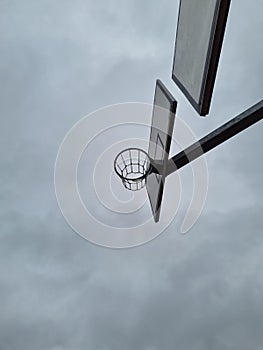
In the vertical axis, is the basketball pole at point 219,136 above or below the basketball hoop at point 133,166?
below

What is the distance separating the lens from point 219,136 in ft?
19.2

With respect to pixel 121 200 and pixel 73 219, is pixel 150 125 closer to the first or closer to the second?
pixel 121 200

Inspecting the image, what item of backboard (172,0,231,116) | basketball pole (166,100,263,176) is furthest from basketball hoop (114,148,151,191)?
backboard (172,0,231,116)

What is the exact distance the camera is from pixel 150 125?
301 inches

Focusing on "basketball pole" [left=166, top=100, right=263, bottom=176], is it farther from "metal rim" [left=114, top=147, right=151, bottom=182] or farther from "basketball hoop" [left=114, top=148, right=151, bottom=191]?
"basketball hoop" [left=114, top=148, right=151, bottom=191]

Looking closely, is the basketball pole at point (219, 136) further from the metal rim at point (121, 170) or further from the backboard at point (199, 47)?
the backboard at point (199, 47)

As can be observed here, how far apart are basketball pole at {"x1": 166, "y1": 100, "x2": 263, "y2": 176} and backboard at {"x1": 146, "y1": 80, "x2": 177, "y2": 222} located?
19 centimetres

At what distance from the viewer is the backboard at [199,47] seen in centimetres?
454

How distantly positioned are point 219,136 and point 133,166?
2.06m

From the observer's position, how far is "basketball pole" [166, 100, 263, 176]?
17.7 feet

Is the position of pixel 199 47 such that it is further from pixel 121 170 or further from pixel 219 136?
pixel 121 170

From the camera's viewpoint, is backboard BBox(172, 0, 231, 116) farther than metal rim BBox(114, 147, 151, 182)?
No

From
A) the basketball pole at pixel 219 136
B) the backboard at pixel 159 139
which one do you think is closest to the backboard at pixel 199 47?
the backboard at pixel 159 139

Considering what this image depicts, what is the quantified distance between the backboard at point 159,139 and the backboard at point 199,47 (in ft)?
1.19
